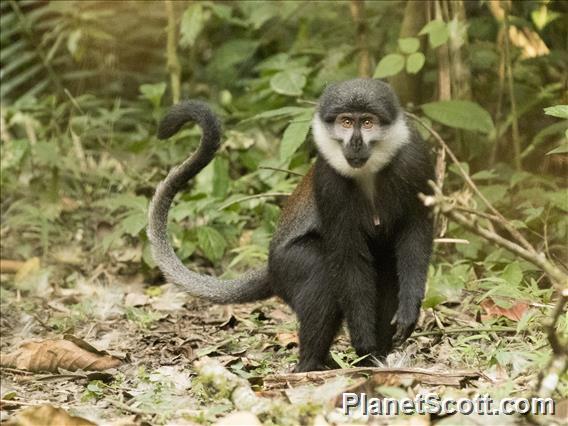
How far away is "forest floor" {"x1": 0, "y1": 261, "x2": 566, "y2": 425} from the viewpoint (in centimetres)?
404

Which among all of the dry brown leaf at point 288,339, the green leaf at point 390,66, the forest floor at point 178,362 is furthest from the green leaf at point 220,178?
the dry brown leaf at point 288,339

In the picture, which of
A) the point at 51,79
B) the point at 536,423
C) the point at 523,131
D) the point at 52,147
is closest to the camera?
the point at 536,423

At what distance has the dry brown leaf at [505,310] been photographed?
5691mm

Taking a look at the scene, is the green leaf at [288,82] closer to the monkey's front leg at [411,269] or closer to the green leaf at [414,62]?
→ the green leaf at [414,62]

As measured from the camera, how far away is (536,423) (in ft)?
11.0

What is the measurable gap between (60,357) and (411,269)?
2.02m

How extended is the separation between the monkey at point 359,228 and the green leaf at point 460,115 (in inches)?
73.2

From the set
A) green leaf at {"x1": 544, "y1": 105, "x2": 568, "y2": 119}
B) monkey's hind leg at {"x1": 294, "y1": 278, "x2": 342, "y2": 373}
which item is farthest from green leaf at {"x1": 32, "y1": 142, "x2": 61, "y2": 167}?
green leaf at {"x1": 544, "y1": 105, "x2": 568, "y2": 119}

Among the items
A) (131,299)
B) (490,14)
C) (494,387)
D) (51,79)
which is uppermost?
(490,14)

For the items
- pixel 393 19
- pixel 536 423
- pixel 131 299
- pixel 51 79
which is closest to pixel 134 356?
pixel 131 299

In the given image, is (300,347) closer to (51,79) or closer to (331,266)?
(331,266)

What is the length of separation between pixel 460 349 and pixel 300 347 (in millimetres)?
889

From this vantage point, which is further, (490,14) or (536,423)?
(490,14)

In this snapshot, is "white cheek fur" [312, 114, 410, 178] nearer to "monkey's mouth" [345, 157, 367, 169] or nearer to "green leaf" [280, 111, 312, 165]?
"monkey's mouth" [345, 157, 367, 169]
